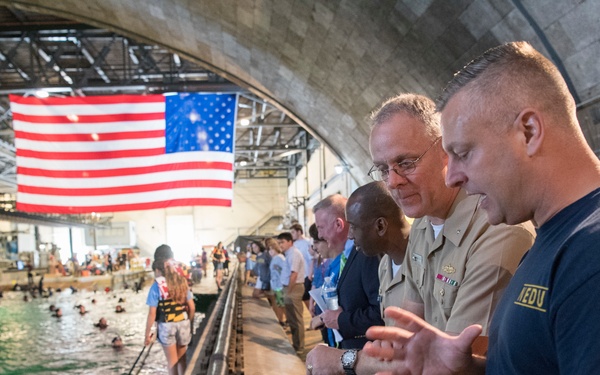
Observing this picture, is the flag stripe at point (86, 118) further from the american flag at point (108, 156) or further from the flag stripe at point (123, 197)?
the flag stripe at point (123, 197)

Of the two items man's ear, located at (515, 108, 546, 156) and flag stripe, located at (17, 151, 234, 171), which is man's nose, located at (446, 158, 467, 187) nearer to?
man's ear, located at (515, 108, 546, 156)

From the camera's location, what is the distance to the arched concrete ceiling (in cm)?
418

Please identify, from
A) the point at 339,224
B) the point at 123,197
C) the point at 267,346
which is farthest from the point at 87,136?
the point at 339,224

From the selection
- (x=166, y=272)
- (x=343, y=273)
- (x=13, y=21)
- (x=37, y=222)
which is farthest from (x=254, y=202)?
(x=343, y=273)

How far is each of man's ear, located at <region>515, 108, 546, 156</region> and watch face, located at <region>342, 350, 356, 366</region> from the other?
99 centimetres

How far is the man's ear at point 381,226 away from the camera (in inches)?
105

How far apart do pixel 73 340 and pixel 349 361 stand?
35.7 ft

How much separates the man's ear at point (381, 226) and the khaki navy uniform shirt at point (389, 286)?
0.13m

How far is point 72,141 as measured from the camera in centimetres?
864

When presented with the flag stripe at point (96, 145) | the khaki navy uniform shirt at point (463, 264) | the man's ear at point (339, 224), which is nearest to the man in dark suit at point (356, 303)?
the khaki navy uniform shirt at point (463, 264)

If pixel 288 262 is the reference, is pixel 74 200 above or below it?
above

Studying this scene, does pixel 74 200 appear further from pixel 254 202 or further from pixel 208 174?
pixel 254 202

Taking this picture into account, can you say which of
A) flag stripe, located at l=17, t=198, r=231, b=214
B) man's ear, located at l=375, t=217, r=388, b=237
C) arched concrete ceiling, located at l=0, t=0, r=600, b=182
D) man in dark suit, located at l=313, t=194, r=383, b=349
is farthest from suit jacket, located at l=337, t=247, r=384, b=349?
flag stripe, located at l=17, t=198, r=231, b=214

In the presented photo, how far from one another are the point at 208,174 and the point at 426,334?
7.81 meters
